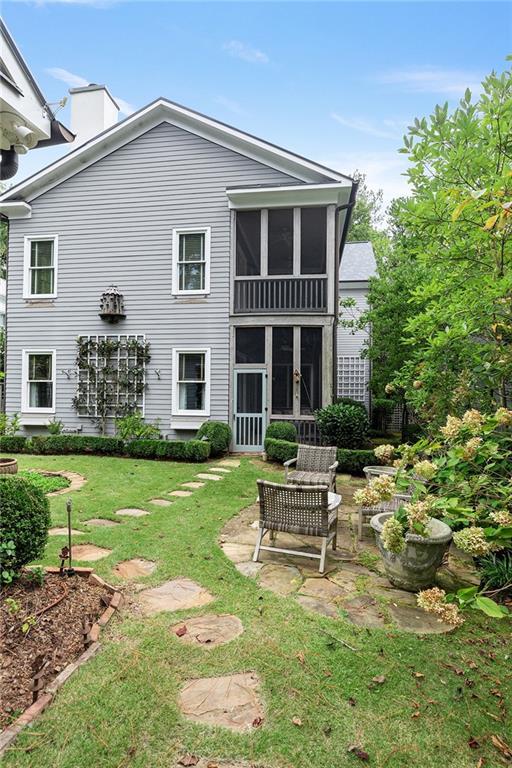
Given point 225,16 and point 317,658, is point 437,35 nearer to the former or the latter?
point 225,16

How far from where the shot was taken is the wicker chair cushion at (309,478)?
17.8 feet

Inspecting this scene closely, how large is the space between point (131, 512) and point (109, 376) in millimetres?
6424

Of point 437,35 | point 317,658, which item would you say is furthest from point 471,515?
point 437,35

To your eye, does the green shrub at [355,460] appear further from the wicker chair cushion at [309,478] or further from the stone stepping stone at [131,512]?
the stone stepping stone at [131,512]

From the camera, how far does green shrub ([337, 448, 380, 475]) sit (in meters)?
8.14

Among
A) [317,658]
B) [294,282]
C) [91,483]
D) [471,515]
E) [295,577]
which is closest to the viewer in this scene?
[471,515]

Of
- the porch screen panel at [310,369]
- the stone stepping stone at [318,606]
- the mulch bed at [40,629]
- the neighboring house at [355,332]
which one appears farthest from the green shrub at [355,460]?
the neighboring house at [355,332]

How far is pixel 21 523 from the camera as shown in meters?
2.86

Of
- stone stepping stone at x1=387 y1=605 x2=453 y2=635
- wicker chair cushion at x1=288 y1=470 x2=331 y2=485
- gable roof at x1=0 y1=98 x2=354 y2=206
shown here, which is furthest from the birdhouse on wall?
stone stepping stone at x1=387 y1=605 x2=453 y2=635

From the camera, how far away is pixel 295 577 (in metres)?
3.54

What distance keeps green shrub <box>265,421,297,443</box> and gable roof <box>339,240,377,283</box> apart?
32.8 ft

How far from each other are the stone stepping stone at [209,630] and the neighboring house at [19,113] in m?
3.04

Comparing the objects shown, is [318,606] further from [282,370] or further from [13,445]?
[13,445]

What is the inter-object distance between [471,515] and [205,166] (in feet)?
36.7
